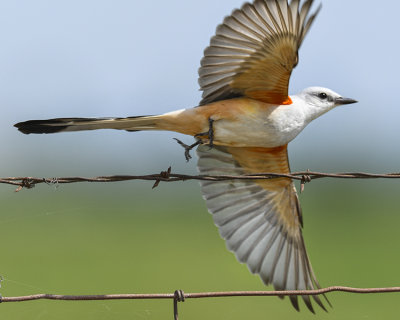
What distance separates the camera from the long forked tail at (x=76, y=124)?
3711 mm

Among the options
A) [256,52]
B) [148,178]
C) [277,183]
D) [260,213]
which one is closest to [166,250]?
[260,213]

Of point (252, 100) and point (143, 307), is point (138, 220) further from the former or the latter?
point (252, 100)

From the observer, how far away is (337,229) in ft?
65.9

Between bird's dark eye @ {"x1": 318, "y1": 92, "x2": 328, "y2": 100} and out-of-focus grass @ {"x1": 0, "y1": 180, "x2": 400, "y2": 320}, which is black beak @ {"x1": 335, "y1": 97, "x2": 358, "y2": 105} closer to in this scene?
bird's dark eye @ {"x1": 318, "y1": 92, "x2": 328, "y2": 100}

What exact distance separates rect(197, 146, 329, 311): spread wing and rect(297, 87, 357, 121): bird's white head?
35 cm

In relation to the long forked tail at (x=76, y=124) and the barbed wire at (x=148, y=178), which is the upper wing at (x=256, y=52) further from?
the barbed wire at (x=148, y=178)

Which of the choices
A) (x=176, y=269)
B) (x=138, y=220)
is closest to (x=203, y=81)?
(x=176, y=269)

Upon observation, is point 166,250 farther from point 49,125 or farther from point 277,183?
point 49,125

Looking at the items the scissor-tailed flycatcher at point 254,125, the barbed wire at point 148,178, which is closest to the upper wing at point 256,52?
the scissor-tailed flycatcher at point 254,125

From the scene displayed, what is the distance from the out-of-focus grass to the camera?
11883mm

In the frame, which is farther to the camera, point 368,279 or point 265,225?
point 368,279

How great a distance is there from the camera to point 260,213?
Answer: 15.4ft

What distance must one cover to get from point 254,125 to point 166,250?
49.4 feet

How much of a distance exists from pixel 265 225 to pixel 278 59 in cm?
130
